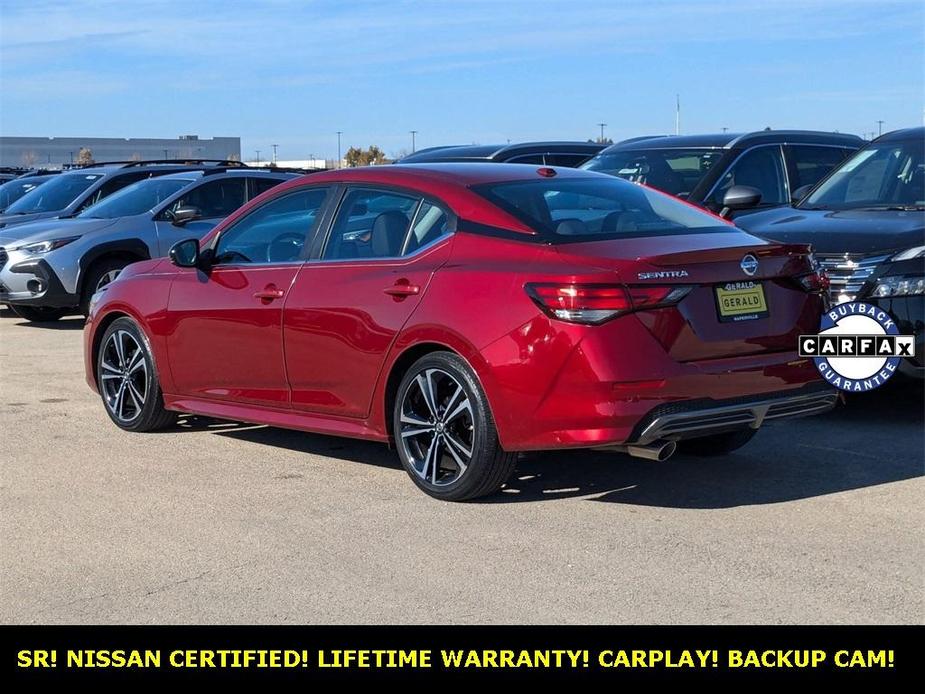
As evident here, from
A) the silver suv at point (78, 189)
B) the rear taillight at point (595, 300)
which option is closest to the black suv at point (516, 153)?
the silver suv at point (78, 189)

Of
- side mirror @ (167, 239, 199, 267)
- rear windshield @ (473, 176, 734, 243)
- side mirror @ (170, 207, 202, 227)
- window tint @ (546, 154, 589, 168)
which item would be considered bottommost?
side mirror @ (167, 239, 199, 267)

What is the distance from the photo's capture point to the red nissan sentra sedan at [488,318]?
598cm

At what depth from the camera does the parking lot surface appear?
5.04 meters

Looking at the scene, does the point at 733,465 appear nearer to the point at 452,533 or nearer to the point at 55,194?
the point at 452,533

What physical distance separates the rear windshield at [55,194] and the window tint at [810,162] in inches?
378

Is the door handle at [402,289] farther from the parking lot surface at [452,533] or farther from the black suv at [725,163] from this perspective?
the black suv at [725,163]

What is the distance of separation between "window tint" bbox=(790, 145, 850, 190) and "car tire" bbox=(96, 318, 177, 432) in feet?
20.5

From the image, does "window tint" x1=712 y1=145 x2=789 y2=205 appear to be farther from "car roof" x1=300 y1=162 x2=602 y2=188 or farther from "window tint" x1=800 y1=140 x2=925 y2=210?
"car roof" x1=300 y1=162 x2=602 y2=188

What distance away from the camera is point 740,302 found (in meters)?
6.31

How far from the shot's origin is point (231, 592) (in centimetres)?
524

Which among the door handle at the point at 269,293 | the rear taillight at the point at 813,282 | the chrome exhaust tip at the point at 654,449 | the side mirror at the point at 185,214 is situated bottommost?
the chrome exhaust tip at the point at 654,449

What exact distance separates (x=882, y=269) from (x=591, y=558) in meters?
3.35

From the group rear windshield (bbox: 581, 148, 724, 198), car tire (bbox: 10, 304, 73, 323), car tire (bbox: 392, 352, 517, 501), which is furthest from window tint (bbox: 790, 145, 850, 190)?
car tire (bbox: 10, 304, 73, 323)
